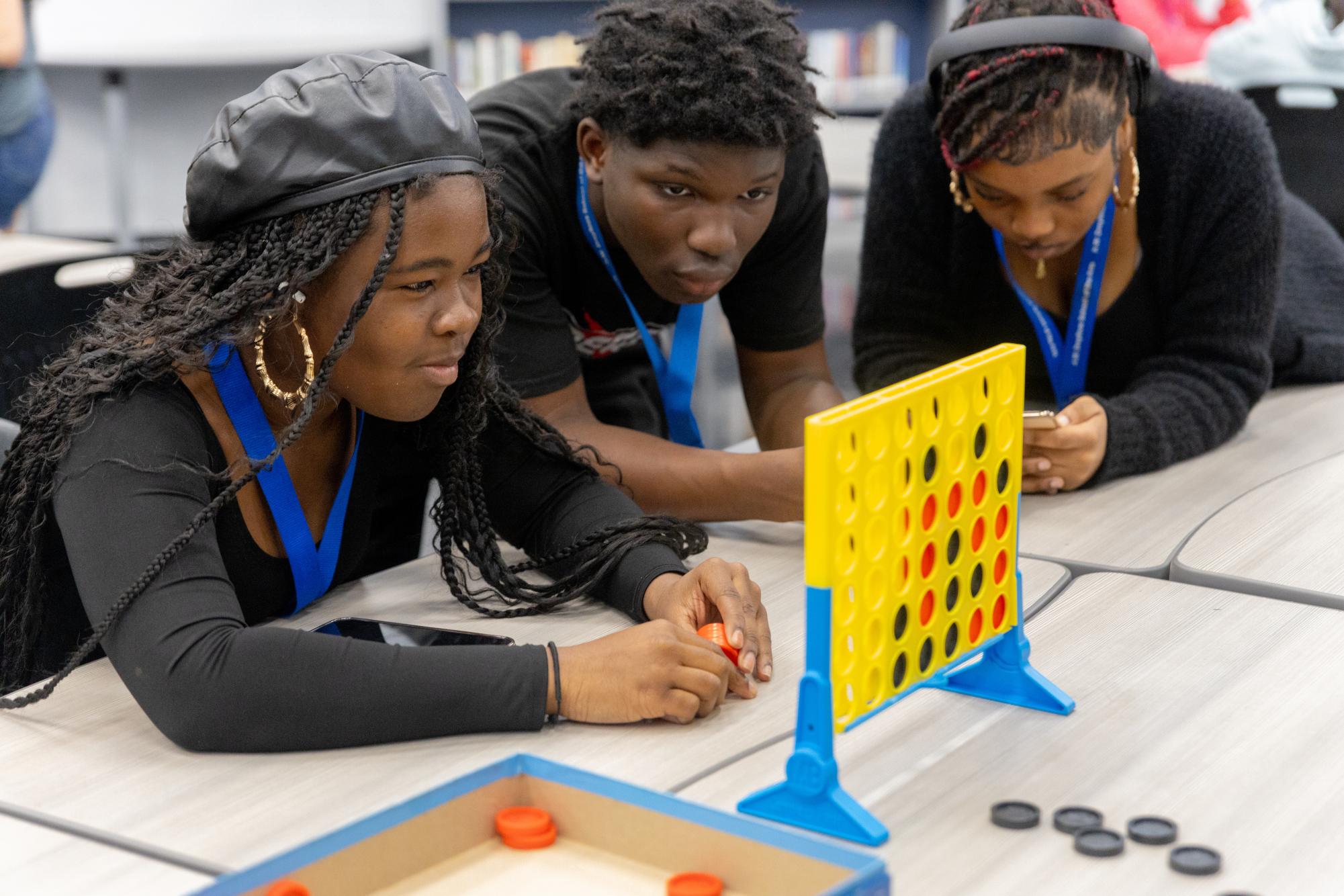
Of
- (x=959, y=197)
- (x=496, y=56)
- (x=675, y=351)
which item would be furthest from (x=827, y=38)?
(x=675, y=351)

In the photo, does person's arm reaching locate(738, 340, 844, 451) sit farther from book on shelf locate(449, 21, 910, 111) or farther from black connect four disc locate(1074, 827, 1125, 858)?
book on shelf locate(449, 21, 910, 111)

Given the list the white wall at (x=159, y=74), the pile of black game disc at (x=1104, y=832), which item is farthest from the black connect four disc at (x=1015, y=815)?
the white wall at (x=159, y=74)

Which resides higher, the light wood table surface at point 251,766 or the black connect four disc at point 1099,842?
the black connect four disc at point 1099,842

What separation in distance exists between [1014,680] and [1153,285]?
42.8 inches

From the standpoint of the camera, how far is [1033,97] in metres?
1.69

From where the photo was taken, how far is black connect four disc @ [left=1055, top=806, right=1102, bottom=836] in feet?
3.11

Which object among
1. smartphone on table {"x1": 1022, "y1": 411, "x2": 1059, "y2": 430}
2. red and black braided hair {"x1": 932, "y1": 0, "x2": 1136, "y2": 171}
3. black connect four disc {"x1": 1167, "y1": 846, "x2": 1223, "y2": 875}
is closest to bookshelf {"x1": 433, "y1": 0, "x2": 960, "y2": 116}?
red and black braided hair {"x1": 932, "y1": 0, "x2": 1136, "y2": 171}

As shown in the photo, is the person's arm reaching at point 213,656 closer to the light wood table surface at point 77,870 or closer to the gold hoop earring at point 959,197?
the light wood table surface at point 77,870

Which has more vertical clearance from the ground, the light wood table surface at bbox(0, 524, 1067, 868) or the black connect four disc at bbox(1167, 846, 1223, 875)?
the black connect four disc at bbox(1167, 846, 1223, 875)

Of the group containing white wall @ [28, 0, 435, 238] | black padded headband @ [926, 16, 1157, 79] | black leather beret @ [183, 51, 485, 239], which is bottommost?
white wall @ [28, 0, 435, 238]

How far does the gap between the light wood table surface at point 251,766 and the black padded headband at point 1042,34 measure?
86cm

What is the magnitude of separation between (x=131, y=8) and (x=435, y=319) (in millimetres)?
5701

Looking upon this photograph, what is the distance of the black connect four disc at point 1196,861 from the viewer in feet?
2.92

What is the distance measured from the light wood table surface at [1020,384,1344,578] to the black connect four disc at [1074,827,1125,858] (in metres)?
0.60
